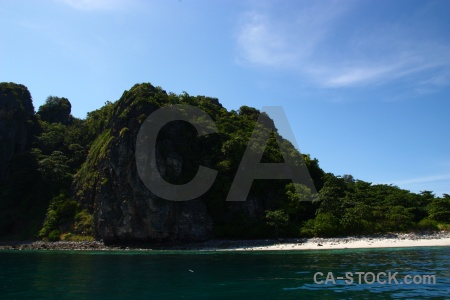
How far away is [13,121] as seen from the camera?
74.1 meters

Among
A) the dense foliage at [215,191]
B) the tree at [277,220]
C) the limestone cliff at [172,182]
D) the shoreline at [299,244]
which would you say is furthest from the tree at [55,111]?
the tree at [277,220]

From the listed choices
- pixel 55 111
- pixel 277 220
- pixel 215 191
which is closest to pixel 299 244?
pixel 277 220

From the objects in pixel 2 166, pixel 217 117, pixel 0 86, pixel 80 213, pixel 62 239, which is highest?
pixel 0 86

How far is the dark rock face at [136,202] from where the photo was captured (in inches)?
1849

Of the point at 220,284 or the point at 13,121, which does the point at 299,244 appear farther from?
the point at 13,121

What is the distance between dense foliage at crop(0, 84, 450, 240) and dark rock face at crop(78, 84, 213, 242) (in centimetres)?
91

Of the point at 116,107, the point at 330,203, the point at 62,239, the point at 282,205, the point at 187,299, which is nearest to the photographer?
the point at 187,299

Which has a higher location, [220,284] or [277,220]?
[277,220]

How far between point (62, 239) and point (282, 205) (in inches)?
1430

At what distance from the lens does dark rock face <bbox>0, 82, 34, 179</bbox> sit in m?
72.0

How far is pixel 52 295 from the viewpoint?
46.2 feet

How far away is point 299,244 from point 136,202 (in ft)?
79.8

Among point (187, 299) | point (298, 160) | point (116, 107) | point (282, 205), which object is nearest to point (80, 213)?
point (116, 107)

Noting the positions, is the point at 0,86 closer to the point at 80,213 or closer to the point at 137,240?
the point at 80,213
